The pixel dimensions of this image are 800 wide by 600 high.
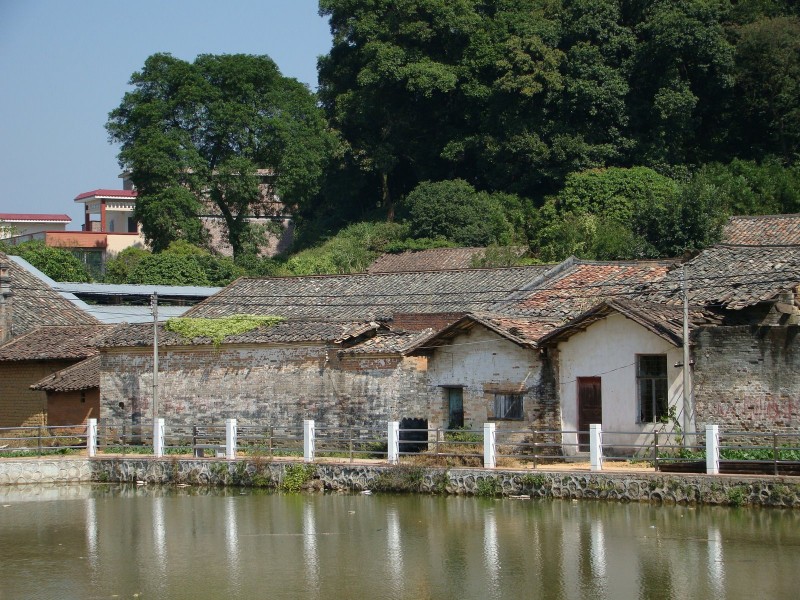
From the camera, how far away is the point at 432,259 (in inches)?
1943

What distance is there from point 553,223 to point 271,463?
2539 cm

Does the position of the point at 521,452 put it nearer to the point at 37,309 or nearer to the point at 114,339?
the point at 114,339

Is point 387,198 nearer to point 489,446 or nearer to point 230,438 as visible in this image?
point 230,438

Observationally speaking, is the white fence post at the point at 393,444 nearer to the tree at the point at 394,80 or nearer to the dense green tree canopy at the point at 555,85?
the dense green tree canopy at the point at 555,85

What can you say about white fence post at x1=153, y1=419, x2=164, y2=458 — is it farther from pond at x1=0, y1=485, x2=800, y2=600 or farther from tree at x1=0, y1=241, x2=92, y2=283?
tree at x1=0, y1=241, x2=92, y2=283

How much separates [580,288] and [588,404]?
646 cm

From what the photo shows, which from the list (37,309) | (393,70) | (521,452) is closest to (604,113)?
(393,70)

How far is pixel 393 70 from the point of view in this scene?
182ft

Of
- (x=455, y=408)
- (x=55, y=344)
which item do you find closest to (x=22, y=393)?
(x=55, y=344)

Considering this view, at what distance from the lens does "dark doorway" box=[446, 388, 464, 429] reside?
95.3 ft

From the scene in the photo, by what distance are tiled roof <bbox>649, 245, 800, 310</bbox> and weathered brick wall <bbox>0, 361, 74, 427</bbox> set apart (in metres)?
18.2

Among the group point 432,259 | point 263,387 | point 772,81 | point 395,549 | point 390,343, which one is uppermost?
point 772,81

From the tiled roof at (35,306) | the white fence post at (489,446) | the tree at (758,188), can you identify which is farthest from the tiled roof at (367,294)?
the tree at (758,188)

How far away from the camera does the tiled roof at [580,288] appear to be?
102 ft
